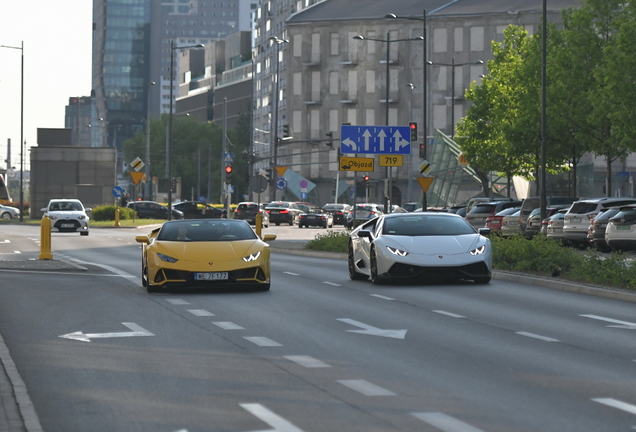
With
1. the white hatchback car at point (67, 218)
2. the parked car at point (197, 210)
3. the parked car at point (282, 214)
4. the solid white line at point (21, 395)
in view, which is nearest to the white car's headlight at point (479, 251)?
the solid white line at point (21, 395)

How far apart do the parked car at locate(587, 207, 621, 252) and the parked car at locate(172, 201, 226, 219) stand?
4903 cm

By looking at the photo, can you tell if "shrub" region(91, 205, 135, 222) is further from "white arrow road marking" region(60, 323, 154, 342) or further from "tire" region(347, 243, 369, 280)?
"white arrow road marking" region(60, 323, 154, 342)

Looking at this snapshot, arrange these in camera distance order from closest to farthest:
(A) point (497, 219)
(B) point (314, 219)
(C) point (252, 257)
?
(C) point (252, 257) → (A) point (497, 219) → (B) point (314, 219)

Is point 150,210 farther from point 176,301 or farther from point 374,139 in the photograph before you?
point 176,301

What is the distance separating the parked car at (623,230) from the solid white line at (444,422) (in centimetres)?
2726

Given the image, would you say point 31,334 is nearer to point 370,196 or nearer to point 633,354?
point 633,354

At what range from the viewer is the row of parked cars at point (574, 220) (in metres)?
35.1

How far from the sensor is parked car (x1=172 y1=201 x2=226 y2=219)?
84.8 metres

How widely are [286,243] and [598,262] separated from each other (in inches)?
915

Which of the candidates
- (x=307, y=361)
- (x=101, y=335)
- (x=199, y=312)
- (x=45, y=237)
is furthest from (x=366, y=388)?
(x=45, y=237)

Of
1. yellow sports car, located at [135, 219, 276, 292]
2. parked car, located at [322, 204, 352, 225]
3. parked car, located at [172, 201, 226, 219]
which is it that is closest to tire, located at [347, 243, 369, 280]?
yellow sports car, located at [135, 219, 276, 292]

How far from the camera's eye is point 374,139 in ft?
140

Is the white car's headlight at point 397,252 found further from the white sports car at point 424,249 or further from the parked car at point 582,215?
the parked car at point 582,215

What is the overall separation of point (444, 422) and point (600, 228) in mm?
30044
